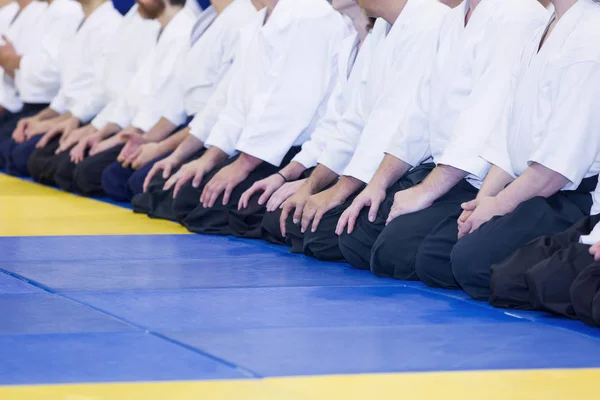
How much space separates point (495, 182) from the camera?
4184 mm

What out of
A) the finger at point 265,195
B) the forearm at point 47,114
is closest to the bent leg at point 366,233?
the finger at point 265,195

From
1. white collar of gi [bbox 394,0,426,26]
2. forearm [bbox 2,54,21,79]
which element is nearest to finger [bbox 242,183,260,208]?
white collar of gi [bbox 394,0,426,26]

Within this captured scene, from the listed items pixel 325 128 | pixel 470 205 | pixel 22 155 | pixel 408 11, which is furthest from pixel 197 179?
pixel 22 155

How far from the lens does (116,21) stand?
8.79 metres

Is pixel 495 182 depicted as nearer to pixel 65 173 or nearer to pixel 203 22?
pixel 203 22

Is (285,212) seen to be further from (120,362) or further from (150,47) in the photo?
(150,47)

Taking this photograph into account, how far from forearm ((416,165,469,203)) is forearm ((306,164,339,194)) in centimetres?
73

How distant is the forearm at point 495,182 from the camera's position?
13.7ft

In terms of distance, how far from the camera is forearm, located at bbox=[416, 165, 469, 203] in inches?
173

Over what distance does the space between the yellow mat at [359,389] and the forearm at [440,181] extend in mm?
1641

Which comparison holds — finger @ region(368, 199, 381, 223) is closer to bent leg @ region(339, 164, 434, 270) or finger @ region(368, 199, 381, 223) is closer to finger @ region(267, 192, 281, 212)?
bent leg @ region(339, 164, 434, 270)

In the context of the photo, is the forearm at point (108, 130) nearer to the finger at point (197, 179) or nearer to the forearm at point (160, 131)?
the forearm at point (160, 131)

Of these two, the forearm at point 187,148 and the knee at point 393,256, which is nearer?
the knee at point 393,256

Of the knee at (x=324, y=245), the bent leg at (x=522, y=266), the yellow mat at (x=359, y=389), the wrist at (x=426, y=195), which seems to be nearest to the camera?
the yellow mat at (x=359, y=389)
